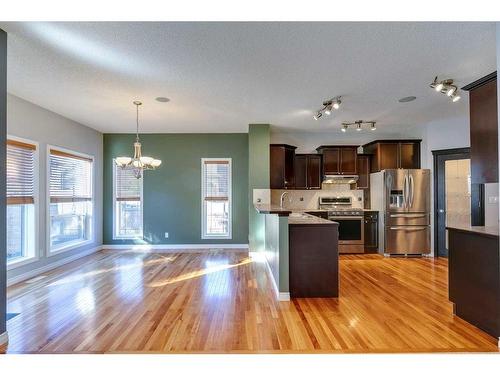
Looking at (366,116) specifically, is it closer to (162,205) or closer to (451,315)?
(451,315)

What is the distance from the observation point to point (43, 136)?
14.0 feet

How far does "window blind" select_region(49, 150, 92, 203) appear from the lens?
15.1ft

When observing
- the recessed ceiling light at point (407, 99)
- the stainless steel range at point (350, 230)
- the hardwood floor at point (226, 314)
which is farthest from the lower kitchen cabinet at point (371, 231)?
the recessed ceiling light at point (407, 99)

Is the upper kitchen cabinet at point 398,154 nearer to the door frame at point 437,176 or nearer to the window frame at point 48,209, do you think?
the door frame at point 437,176

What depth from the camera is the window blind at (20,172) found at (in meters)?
3.69

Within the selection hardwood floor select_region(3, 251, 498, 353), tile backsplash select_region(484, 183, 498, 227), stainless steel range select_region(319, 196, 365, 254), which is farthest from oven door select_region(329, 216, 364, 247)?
tile backsplash select_region(484, 183, 498, 227)

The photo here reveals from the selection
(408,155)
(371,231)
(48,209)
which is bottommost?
(371,231)

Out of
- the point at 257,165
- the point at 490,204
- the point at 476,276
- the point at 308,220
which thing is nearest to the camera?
the point at 476,276

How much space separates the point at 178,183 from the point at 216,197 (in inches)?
38.2

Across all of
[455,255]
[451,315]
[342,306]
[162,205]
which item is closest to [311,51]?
[455,255]

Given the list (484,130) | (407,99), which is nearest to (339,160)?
(407,99)

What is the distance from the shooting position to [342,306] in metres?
2.91

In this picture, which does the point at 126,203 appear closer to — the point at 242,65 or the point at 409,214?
the point at 242,65

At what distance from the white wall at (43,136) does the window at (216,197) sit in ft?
8.34
